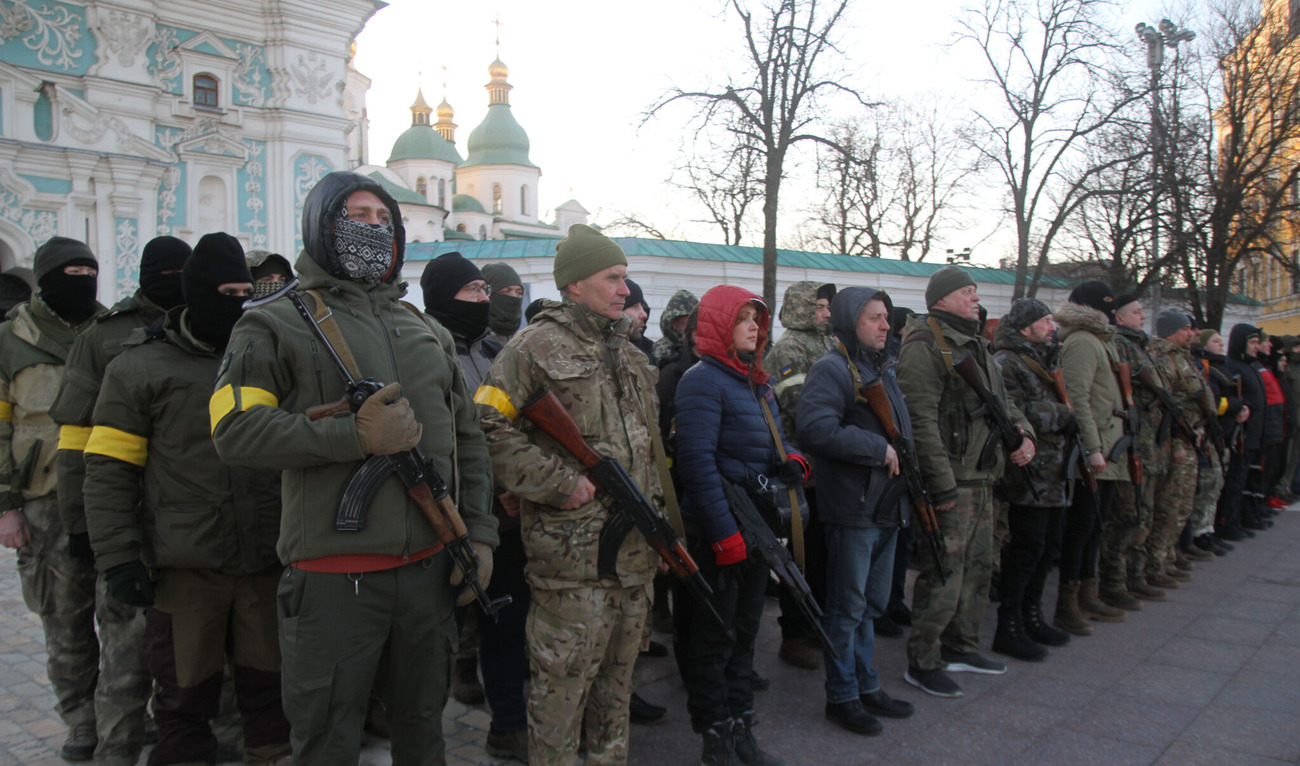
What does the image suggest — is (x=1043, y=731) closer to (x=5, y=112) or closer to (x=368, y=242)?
(x=368, y=242)

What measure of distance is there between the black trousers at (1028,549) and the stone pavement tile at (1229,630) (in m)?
1.26

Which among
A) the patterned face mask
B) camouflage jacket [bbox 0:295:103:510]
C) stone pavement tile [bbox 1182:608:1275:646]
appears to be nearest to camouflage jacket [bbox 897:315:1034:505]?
stone pavement tile [bbox 1182:608:1275:646]

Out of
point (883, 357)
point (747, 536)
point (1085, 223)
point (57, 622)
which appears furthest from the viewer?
point (1085, 223)

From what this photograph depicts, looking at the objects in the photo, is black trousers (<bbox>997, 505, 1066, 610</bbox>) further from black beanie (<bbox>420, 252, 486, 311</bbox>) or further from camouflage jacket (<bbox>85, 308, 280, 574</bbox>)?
camouflage jacket (<bbox>85, 308, 280, 574</bbox>)

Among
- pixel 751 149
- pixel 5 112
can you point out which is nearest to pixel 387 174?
pixel 5 112

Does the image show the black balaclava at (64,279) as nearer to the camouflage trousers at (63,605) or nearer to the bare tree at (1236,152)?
the camouflage trousers at (63,605)

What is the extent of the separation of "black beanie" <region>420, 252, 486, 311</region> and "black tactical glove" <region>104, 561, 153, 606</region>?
1716 millimetres

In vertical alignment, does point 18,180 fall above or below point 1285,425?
above

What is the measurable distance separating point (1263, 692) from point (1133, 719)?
0.96 metres

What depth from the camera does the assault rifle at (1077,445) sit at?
16.9 feet

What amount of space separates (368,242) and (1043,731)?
3586 mm

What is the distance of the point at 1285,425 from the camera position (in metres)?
10.4

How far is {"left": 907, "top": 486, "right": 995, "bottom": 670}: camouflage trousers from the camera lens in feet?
14.9

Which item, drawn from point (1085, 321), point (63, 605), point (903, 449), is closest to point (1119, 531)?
point (1085, 321)
